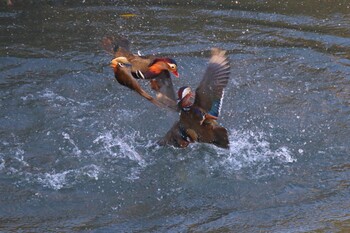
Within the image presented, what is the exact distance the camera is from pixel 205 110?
5738 millimetres

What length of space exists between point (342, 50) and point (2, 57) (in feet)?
13.0

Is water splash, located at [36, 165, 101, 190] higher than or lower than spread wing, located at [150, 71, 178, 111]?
lower

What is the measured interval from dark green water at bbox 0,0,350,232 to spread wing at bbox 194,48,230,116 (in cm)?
63

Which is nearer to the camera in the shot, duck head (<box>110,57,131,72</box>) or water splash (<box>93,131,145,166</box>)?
duck head (<box>110,57,131,72</box>)

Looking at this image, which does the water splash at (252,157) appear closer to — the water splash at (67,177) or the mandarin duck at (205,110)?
the mandarin duck at (205,110)

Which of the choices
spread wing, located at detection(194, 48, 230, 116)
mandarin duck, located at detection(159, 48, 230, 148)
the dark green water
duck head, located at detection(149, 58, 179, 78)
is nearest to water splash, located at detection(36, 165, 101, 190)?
the dark green water

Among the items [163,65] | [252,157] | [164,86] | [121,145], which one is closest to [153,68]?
[163,65]

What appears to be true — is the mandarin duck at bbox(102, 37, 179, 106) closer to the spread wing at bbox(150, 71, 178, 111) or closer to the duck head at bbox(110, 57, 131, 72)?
the spread wing at bbox(150, 71, 178, 111)

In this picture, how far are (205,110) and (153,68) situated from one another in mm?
592

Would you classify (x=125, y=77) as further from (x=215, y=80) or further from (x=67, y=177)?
(x=67, y=177)

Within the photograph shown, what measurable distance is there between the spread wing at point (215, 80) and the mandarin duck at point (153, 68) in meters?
0.29

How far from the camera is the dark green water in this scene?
5.13 metres

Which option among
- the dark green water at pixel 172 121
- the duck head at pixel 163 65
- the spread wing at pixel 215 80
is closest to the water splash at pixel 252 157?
the dark green water at pixel 172 121

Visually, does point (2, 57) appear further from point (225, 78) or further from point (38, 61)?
point (225, 78)
